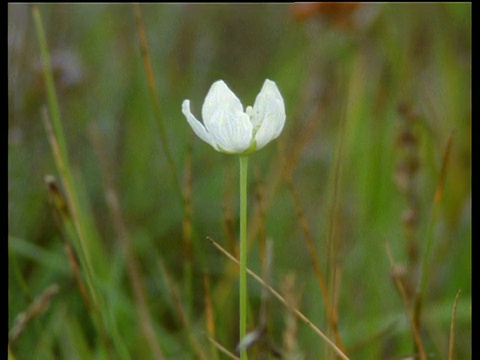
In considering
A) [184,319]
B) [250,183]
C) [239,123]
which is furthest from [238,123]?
[250,183]

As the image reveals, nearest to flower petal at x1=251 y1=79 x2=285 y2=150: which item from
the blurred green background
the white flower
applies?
the white flower

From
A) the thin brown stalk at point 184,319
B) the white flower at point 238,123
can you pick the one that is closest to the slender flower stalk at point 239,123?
the white flower at point 238,123

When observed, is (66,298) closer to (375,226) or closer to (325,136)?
(375,226)

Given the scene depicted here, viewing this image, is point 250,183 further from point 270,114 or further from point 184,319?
point 270,114

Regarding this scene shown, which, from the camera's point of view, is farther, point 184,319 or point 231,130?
point 184,319

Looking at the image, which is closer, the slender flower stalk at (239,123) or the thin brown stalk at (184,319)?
the slender flower stalk at (239,123)

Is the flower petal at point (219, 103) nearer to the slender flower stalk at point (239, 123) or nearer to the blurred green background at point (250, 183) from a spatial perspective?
the slender flower stalk at point (239, 123)
